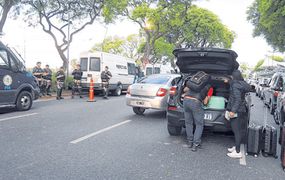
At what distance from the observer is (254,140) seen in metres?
5.10

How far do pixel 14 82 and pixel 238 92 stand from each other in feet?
24.8

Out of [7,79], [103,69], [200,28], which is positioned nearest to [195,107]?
[7,79]

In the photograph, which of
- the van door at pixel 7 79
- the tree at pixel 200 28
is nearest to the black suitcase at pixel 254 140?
the van door at pixel 7 79

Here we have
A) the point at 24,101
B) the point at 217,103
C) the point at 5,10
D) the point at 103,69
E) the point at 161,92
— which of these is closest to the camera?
the point at 217,103

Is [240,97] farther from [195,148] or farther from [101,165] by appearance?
[101,165]

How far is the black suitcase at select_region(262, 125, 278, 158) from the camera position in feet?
16.3

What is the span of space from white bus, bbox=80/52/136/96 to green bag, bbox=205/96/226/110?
34.6ft

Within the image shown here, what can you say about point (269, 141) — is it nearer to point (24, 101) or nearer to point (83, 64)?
point (24, 101)

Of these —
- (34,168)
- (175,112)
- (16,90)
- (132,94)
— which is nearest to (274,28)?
(132,94)

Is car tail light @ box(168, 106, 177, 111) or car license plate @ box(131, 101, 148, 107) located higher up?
car tail light @ box(168, 106, 177, 111)

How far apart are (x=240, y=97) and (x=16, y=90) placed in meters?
7.60

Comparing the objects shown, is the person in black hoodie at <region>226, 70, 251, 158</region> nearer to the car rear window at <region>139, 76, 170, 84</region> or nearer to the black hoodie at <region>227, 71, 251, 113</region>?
the black hoodie at <region>227, 71, 251, 113</region>

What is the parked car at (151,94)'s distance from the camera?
8352 mm

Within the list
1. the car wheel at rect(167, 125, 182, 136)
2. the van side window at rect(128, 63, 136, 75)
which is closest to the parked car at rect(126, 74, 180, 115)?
the car wheel at rect(167, 125, 182, 136)
